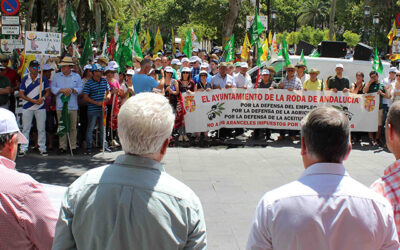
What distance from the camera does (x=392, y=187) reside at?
9.01 feet

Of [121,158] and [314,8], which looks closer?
[121,158]

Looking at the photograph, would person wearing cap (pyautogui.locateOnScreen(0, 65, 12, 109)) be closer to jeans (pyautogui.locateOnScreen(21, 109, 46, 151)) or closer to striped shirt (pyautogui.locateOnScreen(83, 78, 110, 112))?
jeans (pyautogui.locateOnScreen(21, 109, 46, 151))

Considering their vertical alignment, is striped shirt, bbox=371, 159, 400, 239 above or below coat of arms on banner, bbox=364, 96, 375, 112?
above

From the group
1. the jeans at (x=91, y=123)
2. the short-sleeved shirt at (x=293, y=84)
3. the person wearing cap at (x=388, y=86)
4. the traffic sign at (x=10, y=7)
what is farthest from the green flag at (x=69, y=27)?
the person wearing cap at (x=388, y=86)

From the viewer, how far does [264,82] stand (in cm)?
1265

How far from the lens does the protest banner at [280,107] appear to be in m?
12.2

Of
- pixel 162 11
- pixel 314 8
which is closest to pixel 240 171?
pixel 162 11

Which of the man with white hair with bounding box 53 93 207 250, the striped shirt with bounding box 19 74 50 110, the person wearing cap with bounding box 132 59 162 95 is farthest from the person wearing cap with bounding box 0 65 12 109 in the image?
the man with white hair with bounding box 53 93 207 250

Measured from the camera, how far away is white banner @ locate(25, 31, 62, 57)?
34.9 feet

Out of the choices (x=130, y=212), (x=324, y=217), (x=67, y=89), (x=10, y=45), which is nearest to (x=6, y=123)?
(x=130, y=212)

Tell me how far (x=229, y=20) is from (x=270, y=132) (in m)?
11.7

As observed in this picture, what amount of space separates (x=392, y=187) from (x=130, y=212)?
142 centimetres

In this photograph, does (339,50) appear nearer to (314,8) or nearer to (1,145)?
(1,145)

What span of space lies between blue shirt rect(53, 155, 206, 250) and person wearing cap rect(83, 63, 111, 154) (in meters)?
8.37
